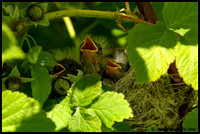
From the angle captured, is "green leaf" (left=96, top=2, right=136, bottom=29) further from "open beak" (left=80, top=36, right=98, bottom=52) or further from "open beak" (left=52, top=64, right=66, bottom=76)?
"open beak" (left=52, top=64, right=66, bottom=76)

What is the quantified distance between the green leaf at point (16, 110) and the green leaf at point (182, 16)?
0.61 metres

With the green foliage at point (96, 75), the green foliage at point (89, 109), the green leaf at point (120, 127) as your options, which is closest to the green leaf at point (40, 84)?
the green foliage at point (96, 75)

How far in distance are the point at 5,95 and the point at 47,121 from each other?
0.53 ft

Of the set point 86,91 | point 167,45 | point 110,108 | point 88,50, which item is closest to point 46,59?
point 86,91

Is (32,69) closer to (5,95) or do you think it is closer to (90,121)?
(5,95)

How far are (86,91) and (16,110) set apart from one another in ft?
0.94

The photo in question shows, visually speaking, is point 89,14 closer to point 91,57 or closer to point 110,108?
point 110,108

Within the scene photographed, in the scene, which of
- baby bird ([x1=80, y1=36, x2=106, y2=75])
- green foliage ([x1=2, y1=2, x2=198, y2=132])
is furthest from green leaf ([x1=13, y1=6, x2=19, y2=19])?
baby bird ([x1=80, y1=36, x2=106, y2=75])

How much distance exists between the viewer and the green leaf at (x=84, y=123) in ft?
3.87

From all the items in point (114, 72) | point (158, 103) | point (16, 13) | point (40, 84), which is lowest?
point (158, 103)

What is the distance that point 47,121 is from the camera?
1076 millimetres

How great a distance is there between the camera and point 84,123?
1.20 m

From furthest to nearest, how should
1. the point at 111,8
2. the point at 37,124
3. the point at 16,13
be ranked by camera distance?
the point at 111,8, the point at 16,13, the point at 37,124

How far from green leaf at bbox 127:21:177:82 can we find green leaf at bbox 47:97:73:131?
30 cm
